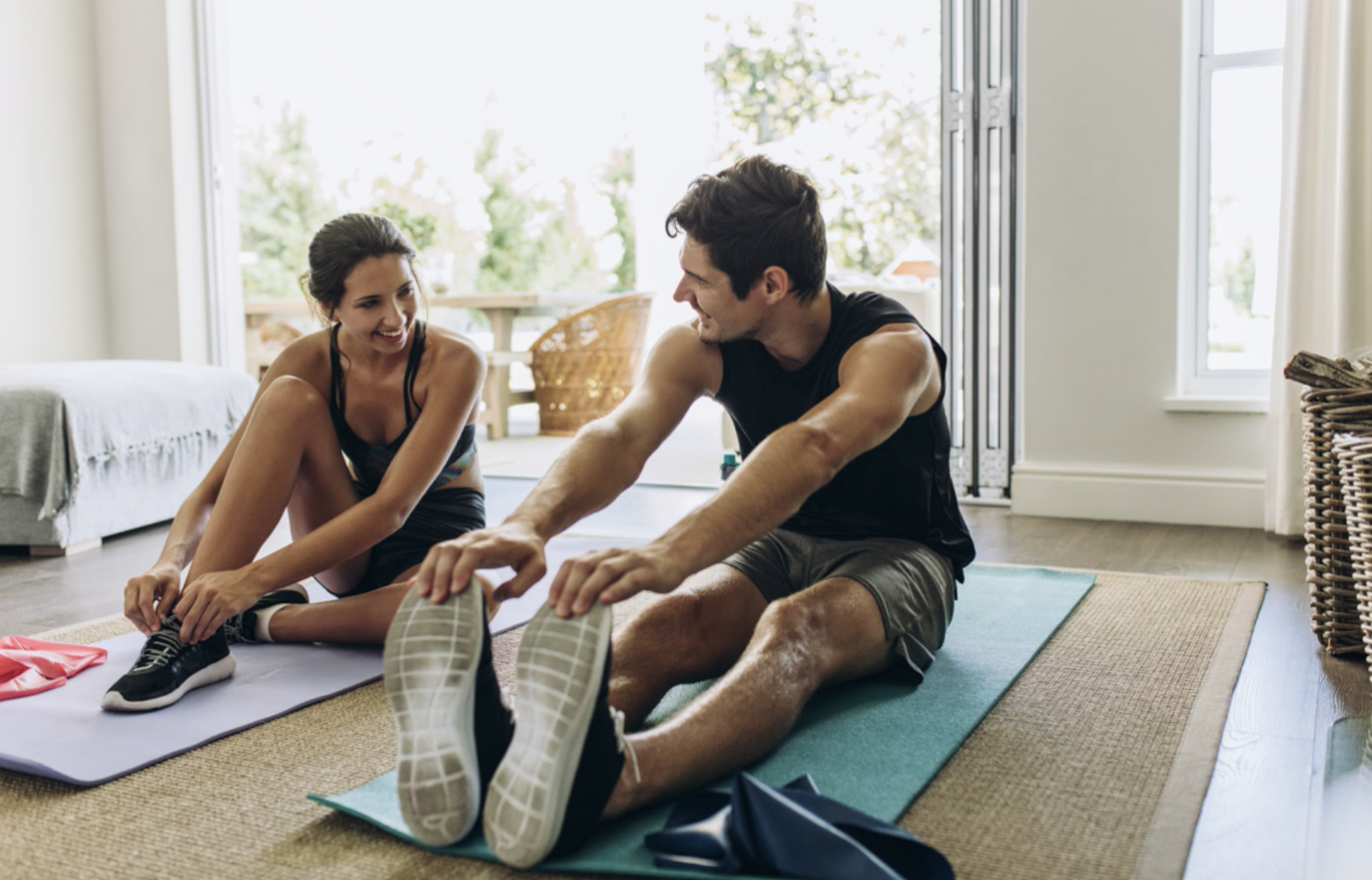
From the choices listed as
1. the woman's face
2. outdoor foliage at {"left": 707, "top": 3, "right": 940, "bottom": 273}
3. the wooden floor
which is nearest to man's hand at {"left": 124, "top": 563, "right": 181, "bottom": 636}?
the woman's face

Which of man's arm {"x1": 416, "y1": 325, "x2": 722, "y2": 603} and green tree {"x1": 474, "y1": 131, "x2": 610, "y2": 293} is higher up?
green tree {"x1": 474, "y1": 131, "x2": 610, "y2": 293}

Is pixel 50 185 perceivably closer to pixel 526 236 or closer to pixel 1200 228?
pixel 526 236

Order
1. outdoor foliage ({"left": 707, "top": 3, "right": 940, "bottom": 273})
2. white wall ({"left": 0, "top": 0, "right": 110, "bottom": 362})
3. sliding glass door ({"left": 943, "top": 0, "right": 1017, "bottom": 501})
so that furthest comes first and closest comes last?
outdoor foliage ({"left": 707, "top": 3, "right": 940, "bottom": 273}) < white wall ({"left": 0, "top": 0, "right": 110, "bottom": 362}) < sliding glass door ({"left": 943, "top": 0, "right": 1017, "bottom": 501})

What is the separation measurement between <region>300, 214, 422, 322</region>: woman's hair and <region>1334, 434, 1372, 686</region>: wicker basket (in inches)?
61.6

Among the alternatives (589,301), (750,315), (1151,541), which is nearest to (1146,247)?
(1151,541)

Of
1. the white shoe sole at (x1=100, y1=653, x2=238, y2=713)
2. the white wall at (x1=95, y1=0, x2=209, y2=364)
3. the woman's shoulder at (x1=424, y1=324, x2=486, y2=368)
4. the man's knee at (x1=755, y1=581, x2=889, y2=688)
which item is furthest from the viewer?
the white wall at (x1=95, y1=0, x2=209, y2=364)

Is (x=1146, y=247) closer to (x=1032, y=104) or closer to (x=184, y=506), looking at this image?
(x=1032, y=104)

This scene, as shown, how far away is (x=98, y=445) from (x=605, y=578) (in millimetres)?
2507

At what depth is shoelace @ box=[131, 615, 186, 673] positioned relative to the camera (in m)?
1.76

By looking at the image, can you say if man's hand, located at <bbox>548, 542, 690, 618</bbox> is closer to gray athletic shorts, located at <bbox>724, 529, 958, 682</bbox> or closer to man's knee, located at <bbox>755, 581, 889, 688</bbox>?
man's knee, located at <bbox>755, 581, 889, 688</bbox>

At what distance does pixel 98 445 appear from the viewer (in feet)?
10.4

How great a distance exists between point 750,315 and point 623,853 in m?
0.80

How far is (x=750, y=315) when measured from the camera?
1.70 meters

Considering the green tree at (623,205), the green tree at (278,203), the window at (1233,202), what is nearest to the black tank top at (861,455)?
the window at (1233,202)
